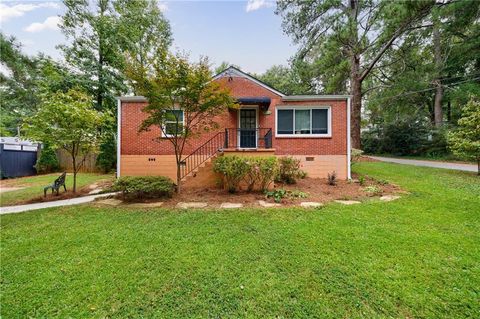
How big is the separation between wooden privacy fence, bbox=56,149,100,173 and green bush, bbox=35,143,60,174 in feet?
1.13

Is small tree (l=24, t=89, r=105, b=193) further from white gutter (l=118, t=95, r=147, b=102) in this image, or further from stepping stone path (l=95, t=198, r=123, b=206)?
stepping stone path (l=95, t=198, r=123, b=206)

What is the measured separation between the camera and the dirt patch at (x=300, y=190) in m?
6.18

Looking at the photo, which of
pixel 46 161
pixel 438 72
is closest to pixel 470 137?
pixel 438 72

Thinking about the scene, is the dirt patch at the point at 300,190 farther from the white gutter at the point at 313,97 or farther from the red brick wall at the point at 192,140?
the white gutter at the point at 313,97

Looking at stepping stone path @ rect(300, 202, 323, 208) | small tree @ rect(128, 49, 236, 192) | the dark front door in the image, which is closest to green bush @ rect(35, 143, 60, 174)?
small tree @ rect(128, 49, 236, 192)

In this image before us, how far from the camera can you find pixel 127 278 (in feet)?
9.36

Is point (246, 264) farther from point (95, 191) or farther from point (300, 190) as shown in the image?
point (95, 191)

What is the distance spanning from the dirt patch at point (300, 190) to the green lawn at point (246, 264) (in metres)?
1.06

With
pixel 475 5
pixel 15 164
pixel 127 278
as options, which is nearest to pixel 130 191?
pixel 127 278

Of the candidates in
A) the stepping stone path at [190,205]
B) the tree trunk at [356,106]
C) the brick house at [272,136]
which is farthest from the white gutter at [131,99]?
the tree trunk at [356,106]

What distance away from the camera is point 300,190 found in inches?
284

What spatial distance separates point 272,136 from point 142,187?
6.11 meters

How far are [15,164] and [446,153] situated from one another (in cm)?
3077

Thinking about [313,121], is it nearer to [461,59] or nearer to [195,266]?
[195,266]
